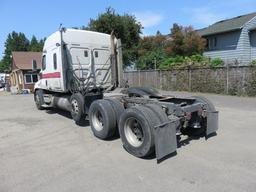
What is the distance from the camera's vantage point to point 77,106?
9141 millimetres

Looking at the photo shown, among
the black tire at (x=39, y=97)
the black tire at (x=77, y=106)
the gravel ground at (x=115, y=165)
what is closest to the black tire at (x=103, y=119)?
the gravel ground at (x=115, y=165)

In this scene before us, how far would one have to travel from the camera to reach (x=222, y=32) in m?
29.0

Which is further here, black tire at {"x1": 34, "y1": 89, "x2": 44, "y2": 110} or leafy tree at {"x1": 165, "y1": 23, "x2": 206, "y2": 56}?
leafy tree at {"x1": 165, "y1": 23, "x2": 206, "y2": 56}

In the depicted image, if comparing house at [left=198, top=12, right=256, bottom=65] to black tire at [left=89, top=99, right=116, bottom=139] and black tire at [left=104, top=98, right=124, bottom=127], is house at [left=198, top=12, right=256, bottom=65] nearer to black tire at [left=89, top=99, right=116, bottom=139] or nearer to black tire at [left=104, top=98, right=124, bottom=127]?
black tire at [left=104, top=98, right=124, bottom=127]

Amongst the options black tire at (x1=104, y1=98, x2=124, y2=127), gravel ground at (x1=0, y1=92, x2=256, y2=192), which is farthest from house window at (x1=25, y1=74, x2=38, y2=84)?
black tire at (x1=104, y1=98, x2=124, y2=127)

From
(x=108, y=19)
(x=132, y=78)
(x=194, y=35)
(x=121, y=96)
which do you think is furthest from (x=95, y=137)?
(x=108, y=19)

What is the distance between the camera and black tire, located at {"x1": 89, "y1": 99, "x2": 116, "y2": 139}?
7.12 meters

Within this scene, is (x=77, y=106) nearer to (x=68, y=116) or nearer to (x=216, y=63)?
(x=68, y=116)

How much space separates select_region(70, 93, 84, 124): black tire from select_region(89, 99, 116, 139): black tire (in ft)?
4.18

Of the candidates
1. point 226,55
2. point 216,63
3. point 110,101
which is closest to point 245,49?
point 226,55

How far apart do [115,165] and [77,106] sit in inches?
161

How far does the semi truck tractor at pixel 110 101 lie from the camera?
225 inches

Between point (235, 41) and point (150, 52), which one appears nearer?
point (235, 41)

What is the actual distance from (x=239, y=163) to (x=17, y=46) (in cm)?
9889
